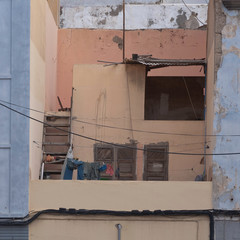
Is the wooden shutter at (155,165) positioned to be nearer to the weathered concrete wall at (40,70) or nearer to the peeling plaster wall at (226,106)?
the peeling plaster wall at (226,106)

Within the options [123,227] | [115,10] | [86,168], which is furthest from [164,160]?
[115,10]

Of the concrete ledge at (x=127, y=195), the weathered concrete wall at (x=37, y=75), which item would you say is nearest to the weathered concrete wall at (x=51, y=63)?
the weathered concrete wall at (x=37, y=75)

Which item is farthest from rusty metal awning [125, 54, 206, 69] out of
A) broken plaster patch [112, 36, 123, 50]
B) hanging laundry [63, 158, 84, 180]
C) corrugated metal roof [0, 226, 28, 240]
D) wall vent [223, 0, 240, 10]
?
corrugated metal roof [0, 226, 28, 240]

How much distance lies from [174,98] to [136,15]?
18.5 ft

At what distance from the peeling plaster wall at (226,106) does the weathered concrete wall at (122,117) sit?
7.46 ft

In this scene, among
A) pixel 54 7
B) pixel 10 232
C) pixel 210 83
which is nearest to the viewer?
pixel 10 232

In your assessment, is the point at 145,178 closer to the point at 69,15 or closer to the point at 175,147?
the point at 175,147

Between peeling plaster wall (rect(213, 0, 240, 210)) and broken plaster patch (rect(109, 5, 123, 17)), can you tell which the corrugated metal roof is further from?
broken plaster patch (rect(109, 5, 123, 17))

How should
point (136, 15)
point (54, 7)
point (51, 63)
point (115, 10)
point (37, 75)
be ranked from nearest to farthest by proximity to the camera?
point (37, 75), point (51, 63), point (54, 7), point (136, 15), point (115, 10)

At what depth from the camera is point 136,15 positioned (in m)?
20.2

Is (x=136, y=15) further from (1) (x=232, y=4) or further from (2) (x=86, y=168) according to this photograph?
(2) (x=86, y=168)

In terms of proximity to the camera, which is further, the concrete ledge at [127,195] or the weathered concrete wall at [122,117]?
the weathered concrete wall at [122,117]

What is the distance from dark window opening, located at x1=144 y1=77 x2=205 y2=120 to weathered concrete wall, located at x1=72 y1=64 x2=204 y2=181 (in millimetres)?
1320

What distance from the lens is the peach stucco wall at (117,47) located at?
58.4ft
